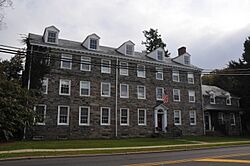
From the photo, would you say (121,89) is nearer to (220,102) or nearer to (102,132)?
(102,132)

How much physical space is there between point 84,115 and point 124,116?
176 inches

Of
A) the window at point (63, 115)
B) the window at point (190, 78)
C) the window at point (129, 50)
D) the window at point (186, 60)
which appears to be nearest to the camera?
the window at point (63, 115)

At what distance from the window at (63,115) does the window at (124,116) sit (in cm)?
582

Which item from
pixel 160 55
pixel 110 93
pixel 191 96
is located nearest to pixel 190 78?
pixel 191 96

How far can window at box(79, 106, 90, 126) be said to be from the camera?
87.1 ft

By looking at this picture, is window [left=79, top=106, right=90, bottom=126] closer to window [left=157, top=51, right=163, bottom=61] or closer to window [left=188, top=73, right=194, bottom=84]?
window [left=157, top=51, right=163, bottom=61]

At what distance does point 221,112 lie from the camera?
124 feet

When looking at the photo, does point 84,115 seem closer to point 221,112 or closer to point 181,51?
point 181,51

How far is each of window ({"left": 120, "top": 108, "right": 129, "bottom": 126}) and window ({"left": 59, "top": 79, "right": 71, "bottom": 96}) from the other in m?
6.08

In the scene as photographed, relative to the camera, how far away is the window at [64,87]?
26156mm

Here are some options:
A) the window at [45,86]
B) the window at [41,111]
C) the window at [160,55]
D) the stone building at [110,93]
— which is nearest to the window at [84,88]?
the stone building at [110,93]

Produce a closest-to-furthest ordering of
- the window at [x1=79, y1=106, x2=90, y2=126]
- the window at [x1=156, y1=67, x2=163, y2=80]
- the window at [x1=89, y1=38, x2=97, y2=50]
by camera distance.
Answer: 1. the window at [x1=79, y1=106, x2=90, y2=126]
2. the window at [x1=89, y1=38, x2=97, y2=50]
3. the window at [x1=156, y1=67, x2=163, y2=80]

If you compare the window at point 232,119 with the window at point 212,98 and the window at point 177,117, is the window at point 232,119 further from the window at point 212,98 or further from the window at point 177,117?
the window at point 177,117

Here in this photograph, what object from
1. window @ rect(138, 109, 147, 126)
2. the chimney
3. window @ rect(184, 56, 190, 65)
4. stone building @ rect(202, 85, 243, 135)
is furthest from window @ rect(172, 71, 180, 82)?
window @ rect(138, 109, 147, 126)
